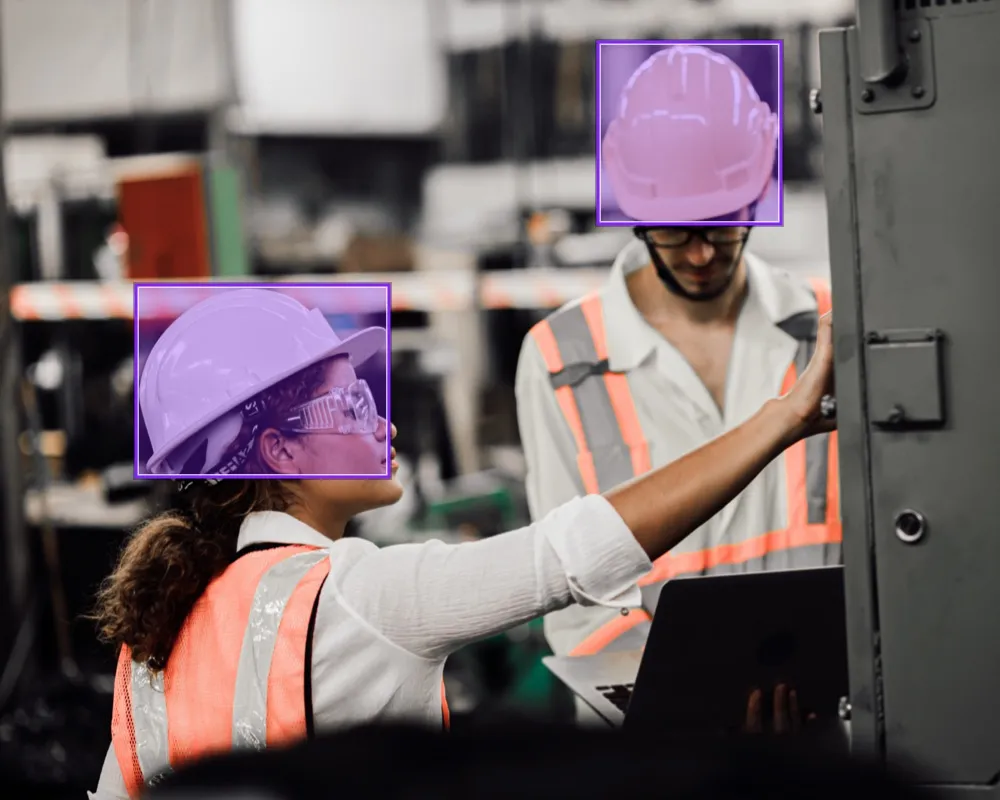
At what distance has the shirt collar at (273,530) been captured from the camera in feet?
6.56

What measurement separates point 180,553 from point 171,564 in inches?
0.9

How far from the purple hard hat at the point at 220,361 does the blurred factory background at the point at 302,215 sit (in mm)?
2944

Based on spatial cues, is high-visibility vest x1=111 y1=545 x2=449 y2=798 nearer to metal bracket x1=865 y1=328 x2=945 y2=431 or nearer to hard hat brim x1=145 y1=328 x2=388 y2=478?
hard hat brim x1=145 y1=328 x2=388 y2=478

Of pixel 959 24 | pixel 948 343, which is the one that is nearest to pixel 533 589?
pixel 948 343

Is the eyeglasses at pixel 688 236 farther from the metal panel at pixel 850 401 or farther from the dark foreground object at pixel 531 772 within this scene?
the dark foreground object at pixel 531 772

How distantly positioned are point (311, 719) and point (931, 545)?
0.83 metres

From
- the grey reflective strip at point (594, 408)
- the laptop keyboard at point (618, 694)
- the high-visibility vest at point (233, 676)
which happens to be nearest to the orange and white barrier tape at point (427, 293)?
the grey reflective strip at point (594, 408)

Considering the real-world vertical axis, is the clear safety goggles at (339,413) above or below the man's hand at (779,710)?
above

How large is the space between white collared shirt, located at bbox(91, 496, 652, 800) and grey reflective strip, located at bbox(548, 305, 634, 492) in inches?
42.7

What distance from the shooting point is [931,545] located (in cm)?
167

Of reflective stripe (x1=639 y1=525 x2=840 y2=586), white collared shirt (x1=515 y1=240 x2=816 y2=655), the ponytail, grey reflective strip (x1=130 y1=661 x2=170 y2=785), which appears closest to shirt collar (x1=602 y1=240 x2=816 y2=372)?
white collared shirt (x1=515 y1=240 x2=816 y2=655)

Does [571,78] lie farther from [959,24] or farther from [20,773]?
[959,24]

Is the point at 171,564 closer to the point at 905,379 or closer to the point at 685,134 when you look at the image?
the point at 905,379

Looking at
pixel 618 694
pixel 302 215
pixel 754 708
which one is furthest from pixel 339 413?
pixel 302 215
